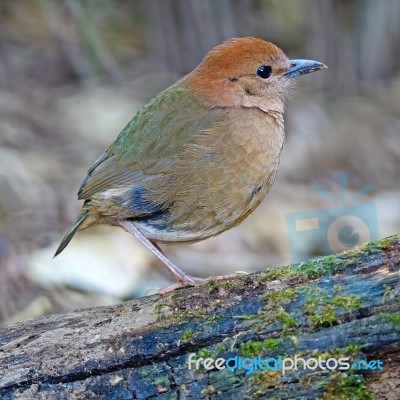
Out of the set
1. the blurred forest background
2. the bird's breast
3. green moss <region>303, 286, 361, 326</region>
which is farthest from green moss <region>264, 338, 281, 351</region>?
the blurred forest background

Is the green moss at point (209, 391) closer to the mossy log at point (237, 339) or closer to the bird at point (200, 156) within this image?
the mossy log at point (237, 339)

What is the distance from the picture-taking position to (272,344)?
326cm

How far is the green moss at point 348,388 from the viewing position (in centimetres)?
314

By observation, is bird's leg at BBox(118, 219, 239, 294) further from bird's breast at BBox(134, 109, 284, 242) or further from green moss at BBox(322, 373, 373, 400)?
green moss at BBox(322, 373, 373, 400)

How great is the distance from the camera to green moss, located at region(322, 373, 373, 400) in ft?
10.3

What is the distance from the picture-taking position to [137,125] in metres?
4.48

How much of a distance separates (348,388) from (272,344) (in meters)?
0.33

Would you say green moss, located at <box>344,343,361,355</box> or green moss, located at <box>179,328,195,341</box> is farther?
green moss, located at <box>179,328,195,341</box>

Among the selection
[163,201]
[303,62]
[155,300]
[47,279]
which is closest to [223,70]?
[303,62]

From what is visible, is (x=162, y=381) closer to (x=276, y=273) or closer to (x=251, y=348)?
(x=251, y=348)

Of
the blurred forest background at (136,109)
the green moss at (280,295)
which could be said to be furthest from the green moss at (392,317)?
the blurred forest background at (136,109)

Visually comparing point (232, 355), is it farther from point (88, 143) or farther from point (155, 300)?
point (88, 143)

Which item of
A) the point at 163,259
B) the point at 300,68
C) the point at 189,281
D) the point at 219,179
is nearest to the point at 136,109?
the point at 300,68

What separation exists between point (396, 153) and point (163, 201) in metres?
4.28
